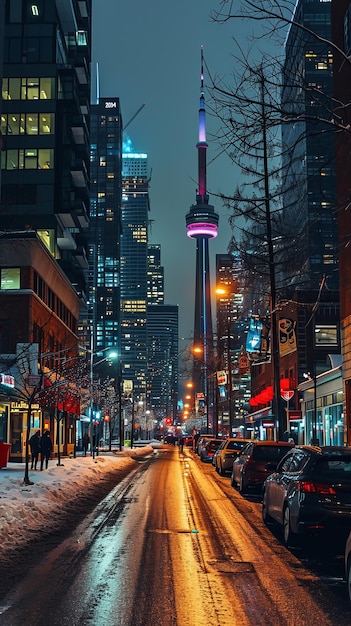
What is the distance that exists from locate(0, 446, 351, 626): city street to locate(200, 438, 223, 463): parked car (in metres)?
28.8

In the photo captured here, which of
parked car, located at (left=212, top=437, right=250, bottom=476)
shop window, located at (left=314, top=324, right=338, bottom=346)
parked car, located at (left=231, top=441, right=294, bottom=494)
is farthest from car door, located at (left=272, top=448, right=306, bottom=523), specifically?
shop window, located at (left=314, top=324, right=338, bottom=346)

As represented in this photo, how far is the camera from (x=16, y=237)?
1774 inches

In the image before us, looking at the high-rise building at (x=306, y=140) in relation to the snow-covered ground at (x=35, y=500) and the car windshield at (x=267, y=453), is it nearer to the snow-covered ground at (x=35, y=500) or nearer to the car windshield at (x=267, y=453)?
the car windshield at (x=267, y=453)

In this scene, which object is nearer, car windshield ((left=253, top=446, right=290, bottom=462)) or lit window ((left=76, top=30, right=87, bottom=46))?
car windshield ((left=253, top=446, right=290, bottom=462))

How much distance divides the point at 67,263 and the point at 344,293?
3032cm

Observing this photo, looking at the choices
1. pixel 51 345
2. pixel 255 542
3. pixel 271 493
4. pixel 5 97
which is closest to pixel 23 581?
pixel 255 542

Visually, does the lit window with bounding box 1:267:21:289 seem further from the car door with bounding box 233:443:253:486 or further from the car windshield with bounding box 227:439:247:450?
the car door with bounding box 233:443:253:486

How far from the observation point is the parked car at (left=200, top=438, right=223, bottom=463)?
4419cm

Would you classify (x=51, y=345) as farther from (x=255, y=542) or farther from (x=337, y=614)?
(x=337, y=614)

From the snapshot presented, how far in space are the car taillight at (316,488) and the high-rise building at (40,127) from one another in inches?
1797

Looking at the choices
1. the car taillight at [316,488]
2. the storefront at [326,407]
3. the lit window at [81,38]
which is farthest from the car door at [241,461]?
the lit window at [81,38]

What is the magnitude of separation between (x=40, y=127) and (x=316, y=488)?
50882 millimetres

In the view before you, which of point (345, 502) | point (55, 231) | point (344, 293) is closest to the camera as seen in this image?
point (345, 502)

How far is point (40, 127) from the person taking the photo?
56.9 meters
